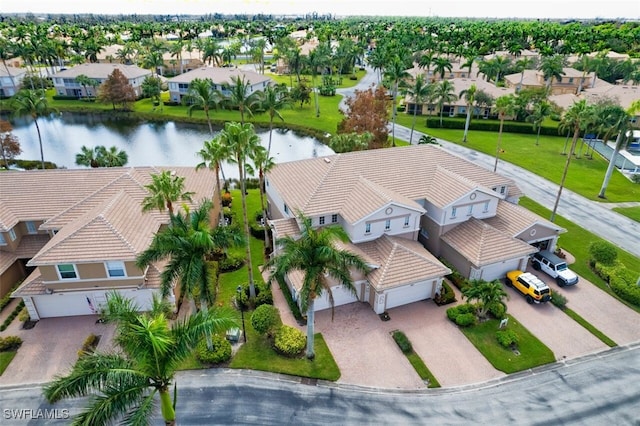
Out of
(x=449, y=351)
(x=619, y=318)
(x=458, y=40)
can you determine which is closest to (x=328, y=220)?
(x=449, y=351)

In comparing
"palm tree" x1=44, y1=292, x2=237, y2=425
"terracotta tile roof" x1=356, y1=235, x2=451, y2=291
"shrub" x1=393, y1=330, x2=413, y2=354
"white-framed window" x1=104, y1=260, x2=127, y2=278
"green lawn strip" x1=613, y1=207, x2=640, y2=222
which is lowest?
"green lawn strip" x1=613, y1=207, x2=640, y2=222

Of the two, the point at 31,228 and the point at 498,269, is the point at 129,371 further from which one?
the point at 498,269

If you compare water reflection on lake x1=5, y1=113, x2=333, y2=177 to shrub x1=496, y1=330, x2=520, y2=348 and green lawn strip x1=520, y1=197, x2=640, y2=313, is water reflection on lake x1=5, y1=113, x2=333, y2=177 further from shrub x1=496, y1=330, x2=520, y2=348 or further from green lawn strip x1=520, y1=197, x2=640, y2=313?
shrub x1=496, y1=330, x2=520, y2=348

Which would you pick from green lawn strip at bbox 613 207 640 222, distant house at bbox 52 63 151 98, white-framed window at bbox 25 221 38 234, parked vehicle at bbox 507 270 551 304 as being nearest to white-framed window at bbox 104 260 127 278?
white-framed window at bbox 25 221 38 234

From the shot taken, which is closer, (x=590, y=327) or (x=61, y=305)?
(x=61, y=305)

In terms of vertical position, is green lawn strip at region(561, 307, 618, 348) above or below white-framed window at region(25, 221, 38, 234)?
below

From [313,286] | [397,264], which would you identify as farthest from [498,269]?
[313,286]
